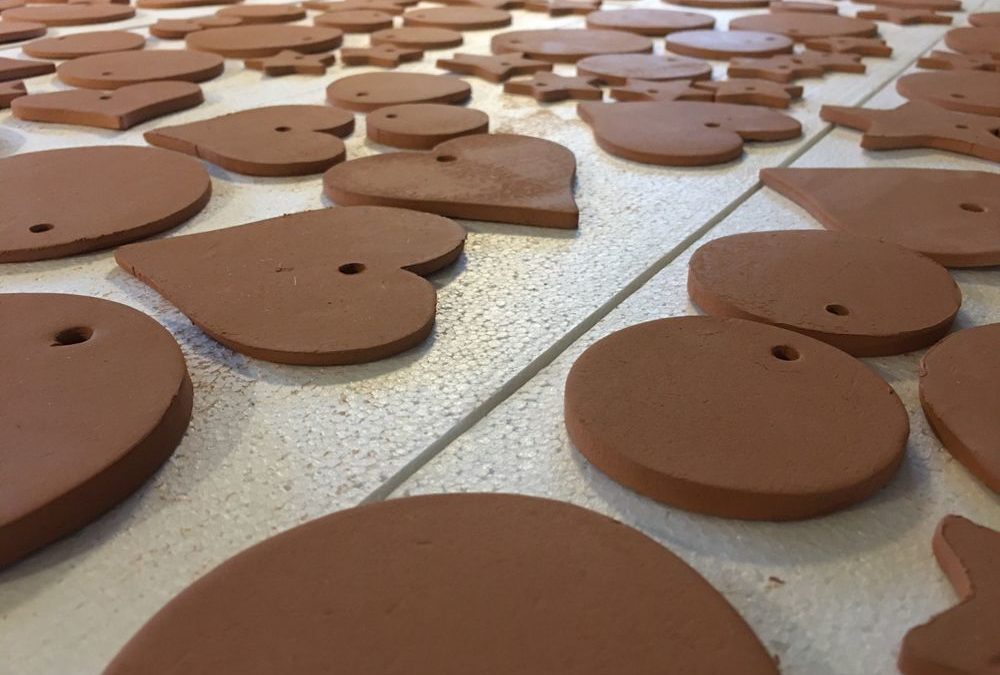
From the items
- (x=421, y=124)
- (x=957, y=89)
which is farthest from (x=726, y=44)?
(x=421, y=124)

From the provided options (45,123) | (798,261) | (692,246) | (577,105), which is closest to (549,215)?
(692,246)

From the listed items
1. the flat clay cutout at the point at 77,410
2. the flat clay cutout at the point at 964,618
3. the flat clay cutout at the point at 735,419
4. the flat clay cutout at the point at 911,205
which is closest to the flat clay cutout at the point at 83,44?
the flat clay cutout at the point at 77,410

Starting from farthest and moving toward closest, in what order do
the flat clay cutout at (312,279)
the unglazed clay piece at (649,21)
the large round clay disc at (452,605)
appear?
the unglazed clay piece at (649,21) → the flat clay cutout at (312,279) → the large round clay disc at (452,605)

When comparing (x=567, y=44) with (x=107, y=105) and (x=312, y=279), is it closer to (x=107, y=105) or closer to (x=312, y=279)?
(x=107, y=105)

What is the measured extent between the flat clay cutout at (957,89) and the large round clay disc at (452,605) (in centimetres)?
166

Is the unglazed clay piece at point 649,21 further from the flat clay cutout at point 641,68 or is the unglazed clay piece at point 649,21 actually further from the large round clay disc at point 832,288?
the large round clay disc at point 832,288

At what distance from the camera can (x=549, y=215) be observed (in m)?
1.32

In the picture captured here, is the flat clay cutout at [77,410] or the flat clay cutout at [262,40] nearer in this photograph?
the flat clay cutout at [77,410]

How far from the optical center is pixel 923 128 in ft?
5.58

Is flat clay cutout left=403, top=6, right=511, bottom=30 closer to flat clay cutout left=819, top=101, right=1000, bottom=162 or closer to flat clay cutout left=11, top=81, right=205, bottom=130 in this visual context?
flat clay cutout left=11, top=81, right=205, bottom=130

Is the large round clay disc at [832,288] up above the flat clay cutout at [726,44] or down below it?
below

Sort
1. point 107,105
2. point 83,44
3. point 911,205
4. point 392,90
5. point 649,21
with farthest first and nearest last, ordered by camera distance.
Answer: point 649,21, point 83,44, point 392,90, point 107,105, point 911,205

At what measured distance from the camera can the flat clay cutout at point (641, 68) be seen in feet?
6.91

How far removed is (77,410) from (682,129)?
1276mm
